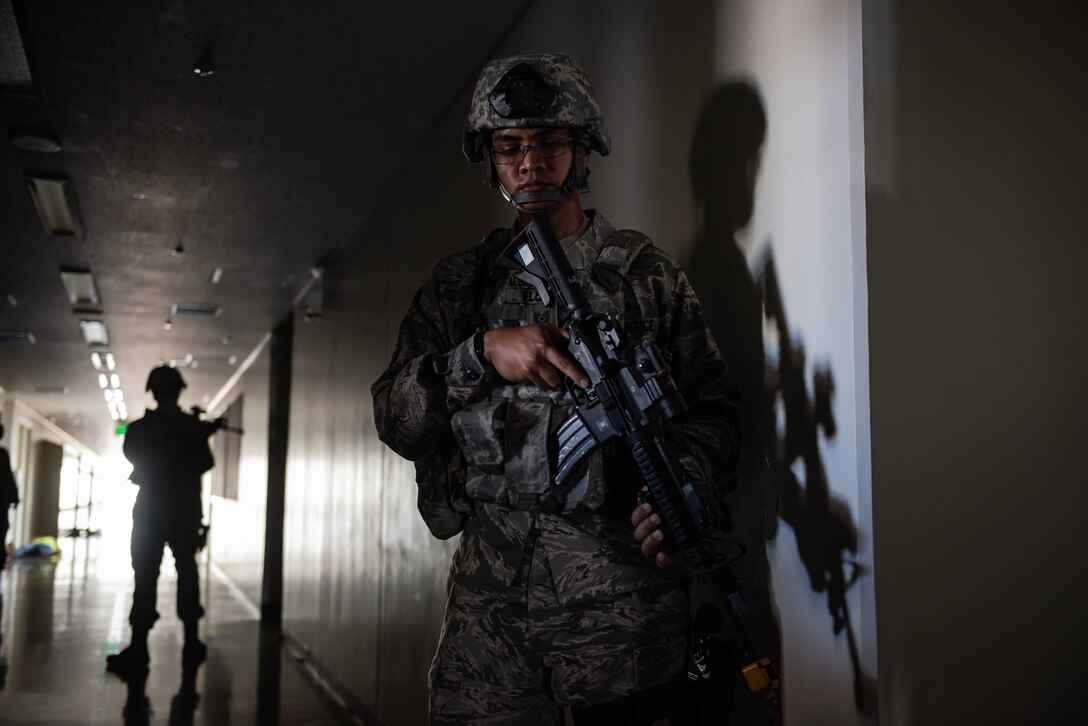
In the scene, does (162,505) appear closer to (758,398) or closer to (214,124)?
(214,124)

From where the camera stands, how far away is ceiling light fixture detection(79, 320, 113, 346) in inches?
293

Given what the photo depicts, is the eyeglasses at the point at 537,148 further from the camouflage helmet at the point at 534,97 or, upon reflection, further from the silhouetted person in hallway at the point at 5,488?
the silhouetted person in hallway at the point at 5,488

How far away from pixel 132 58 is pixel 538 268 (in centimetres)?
218

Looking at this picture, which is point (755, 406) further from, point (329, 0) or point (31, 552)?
point (31, 552)

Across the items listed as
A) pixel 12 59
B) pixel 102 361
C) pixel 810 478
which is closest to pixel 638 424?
pixel 810 478

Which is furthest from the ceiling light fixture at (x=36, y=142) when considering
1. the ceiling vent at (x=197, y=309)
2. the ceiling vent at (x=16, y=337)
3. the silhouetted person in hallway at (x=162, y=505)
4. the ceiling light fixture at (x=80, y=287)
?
the ceiling vent at (x=16, y=337)

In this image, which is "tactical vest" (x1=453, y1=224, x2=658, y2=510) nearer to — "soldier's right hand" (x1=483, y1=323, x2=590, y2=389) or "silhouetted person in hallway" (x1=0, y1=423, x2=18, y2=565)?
"soldier's right hand" (x1=483, y1=323, x2=590, y2=389)

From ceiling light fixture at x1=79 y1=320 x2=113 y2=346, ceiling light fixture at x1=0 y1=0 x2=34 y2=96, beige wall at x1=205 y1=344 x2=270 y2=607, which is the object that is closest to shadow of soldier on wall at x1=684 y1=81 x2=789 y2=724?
ceiling light fixture at x1=0 y1=0 x2=34 y2=96

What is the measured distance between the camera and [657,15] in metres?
1.81

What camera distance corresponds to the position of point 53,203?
14.2 ft

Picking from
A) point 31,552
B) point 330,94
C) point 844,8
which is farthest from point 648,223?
point 31,552

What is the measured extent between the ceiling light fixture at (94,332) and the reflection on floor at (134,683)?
218 centimetres

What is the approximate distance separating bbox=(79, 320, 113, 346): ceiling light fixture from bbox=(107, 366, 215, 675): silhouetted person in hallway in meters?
3.11

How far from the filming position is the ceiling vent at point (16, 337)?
777 cm
